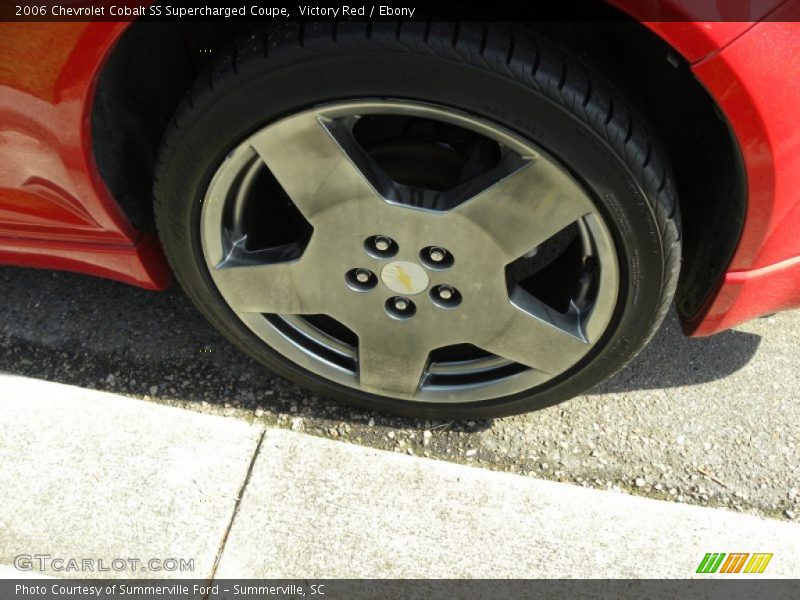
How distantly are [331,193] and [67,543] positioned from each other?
101 cm

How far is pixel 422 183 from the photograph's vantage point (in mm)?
1667

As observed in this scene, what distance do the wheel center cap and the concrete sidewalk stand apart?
0.51 meters

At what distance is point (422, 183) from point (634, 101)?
488mm

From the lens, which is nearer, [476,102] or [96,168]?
[476,102]

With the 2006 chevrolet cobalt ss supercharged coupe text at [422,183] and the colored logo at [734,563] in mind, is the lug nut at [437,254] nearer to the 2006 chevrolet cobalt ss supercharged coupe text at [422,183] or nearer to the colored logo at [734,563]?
the 2006 chevrolet cobalt ss supercharged coupe text at [422,183]

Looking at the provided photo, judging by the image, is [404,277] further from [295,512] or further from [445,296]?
[295,512]

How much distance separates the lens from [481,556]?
1.72 m

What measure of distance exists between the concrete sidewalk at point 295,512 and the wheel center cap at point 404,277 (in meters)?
0.51

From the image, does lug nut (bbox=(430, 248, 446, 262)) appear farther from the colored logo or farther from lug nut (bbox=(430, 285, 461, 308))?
the colored logo

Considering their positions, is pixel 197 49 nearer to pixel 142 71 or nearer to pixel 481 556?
pixel 142 71

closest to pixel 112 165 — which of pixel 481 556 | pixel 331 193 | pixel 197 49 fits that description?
pixel 197 49

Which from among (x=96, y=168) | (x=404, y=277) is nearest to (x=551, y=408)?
(x=404, y=277)

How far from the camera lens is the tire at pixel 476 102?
1.26m

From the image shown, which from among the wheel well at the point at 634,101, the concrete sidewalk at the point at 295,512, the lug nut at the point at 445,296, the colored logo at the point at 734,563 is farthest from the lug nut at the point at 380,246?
the colored logo at the point at 734,563
